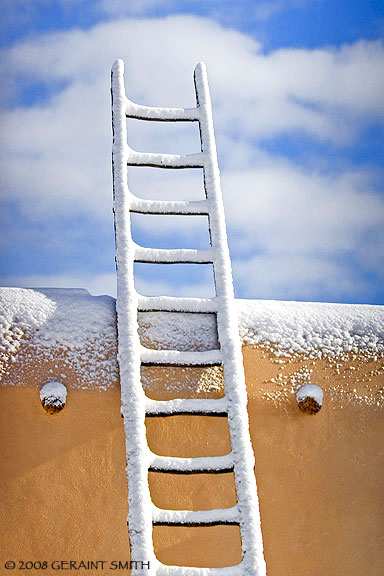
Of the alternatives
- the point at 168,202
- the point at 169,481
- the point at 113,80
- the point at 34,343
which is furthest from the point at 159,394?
the point at 113,80

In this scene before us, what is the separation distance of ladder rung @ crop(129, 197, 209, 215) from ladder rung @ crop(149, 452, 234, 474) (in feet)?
2.95

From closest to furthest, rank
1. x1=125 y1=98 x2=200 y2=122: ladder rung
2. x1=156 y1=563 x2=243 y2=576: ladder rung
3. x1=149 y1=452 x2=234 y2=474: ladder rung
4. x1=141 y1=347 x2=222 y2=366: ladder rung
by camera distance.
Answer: x1=156 y1=563 x2=243 y2=576: ladder rung < x1=149 y1=452 x2=234 y2=474: ladder rung < x1=141 y1=347 x2=222 y2=366: ladder rung < x1=125 y1=98 x2=200 y2=122: ladder rung

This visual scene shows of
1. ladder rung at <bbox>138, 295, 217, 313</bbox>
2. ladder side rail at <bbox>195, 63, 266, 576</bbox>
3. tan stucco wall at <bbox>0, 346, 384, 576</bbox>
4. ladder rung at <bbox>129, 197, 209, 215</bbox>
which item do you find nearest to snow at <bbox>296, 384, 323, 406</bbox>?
tan stucco wall at <bbox>0, 346, 384, 576</bbox>

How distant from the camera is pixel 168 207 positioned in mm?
2428

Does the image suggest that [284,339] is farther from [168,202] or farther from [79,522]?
[79,522]

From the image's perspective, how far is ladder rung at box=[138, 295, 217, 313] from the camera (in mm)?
2258

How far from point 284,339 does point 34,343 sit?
968mm

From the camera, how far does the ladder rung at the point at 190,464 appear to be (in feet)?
6.54

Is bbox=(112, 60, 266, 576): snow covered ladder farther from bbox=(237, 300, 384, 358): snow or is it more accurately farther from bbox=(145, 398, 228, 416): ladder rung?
bbox=(237, 300, 384, 358): snow

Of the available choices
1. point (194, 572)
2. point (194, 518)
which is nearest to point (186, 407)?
point (194, 518)

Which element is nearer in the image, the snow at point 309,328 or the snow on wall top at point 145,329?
the snow on wall top at point 145,329

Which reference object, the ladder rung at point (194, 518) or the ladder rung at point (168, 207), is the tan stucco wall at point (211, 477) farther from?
the ladder rung at point (168, 207)

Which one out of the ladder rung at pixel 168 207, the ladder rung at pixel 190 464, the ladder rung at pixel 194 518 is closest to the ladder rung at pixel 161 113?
the ladder rung at pixel 168 207

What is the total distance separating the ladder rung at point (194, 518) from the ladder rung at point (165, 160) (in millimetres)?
1274
